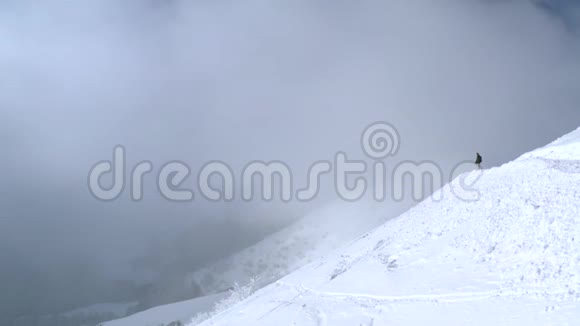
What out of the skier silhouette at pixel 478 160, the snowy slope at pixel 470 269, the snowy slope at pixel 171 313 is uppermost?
the skier silhouette at pixel 478 160

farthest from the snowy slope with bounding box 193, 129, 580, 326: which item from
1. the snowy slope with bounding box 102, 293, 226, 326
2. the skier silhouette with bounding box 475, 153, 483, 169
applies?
the snowy slope with bounding box 102, 293, 226, 326

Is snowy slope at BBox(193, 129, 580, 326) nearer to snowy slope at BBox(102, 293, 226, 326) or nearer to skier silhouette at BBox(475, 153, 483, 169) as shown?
skier silhouette at BBox(475, 153, 483, 169)

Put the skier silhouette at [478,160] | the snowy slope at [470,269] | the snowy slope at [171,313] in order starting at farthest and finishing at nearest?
the snowy slope at [171,313], the skier silhouette at [478,160], the snowy slope at [470,269]

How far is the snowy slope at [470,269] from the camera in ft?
80.2

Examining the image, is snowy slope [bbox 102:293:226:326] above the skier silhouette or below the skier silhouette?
below

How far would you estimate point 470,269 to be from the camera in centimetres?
2936

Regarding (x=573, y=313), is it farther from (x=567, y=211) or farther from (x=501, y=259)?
(x=567, y=211)

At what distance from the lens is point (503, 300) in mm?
24500

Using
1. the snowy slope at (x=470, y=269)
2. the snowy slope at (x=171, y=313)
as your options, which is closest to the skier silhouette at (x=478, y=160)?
the snowy slope at (x=470, y=269)

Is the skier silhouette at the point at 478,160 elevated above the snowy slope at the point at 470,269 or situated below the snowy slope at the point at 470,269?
above

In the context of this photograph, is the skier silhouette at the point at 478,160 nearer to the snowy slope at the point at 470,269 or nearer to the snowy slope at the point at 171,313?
the snowy slope at the point at 470,269

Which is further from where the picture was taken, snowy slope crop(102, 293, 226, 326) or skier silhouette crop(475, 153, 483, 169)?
snowy slope crop(102, 293, 226, 326)

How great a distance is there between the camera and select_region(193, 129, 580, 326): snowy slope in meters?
24.5

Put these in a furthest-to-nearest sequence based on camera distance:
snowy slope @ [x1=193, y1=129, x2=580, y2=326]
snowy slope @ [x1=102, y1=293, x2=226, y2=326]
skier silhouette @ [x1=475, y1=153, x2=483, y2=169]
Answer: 1. snowy slope @ [x1=102, y1=293, x2=226, y2=326]
2. skier silhouette @ [x1=475, y1=153, x2=483, y2=169]
3. snowy slope @ [x1=193, y1=129, x2=580, y2=326]
